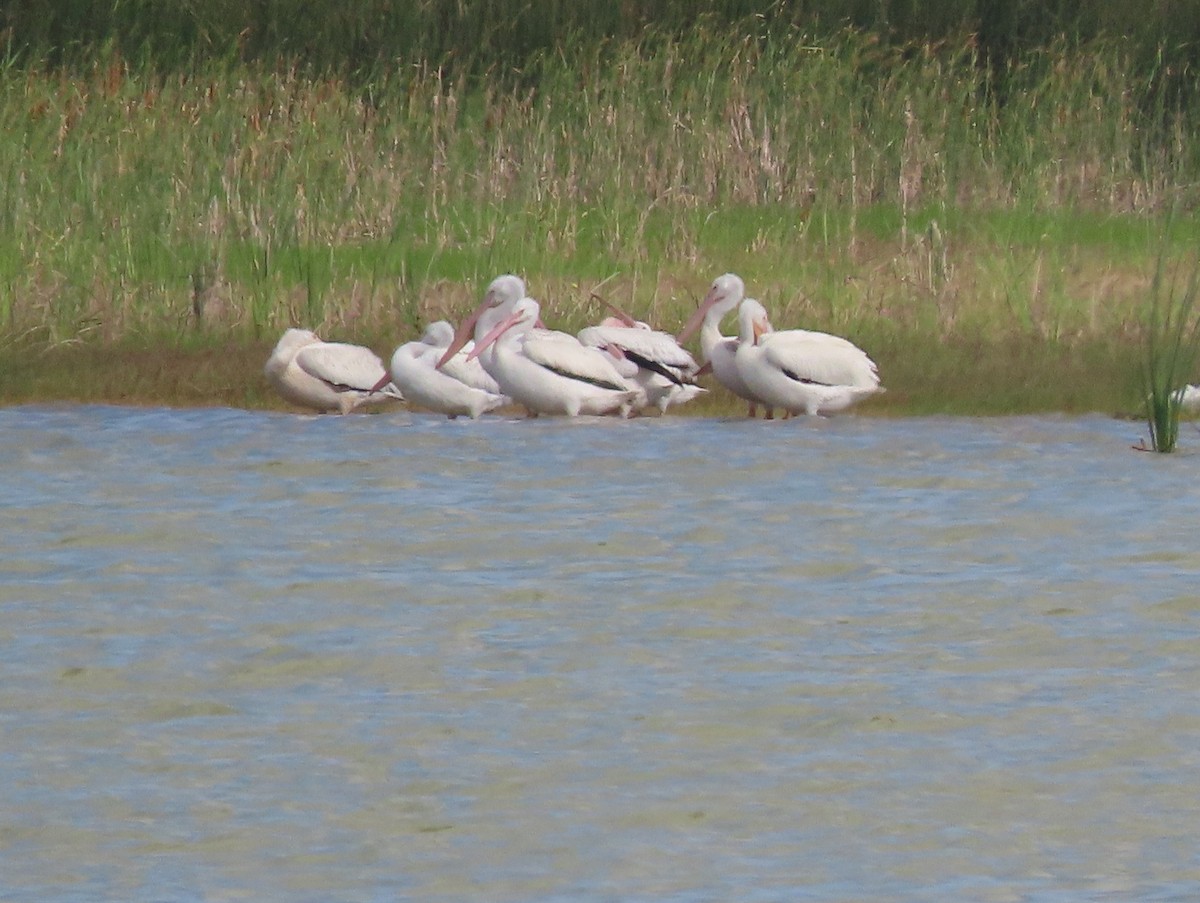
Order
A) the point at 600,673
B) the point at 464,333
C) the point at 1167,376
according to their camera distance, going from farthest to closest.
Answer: the point at 464,333 → the point at 1167,376 → the point at 600,673

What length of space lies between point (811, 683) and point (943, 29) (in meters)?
12.3

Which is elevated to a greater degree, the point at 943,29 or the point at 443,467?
the point at 943,29

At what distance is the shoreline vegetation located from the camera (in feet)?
42.8

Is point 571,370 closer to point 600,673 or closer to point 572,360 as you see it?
point 572,360

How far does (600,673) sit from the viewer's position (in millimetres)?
6852

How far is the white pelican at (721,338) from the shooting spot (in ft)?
38.7

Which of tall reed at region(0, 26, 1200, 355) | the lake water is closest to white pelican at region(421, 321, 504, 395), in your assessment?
the lake water

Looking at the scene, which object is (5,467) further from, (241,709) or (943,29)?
(943,29)

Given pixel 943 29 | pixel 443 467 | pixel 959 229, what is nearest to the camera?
pixel 443 467

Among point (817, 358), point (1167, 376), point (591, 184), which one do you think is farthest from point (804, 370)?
point (591, 184)

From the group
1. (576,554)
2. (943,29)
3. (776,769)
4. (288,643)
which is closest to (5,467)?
(576,554)

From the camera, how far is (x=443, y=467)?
10570 mm

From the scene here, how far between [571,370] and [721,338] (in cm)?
88

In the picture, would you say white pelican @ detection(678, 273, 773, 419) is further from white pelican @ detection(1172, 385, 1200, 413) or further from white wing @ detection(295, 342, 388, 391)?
white pelican @ detection(1172, 385, 1200, 413)
